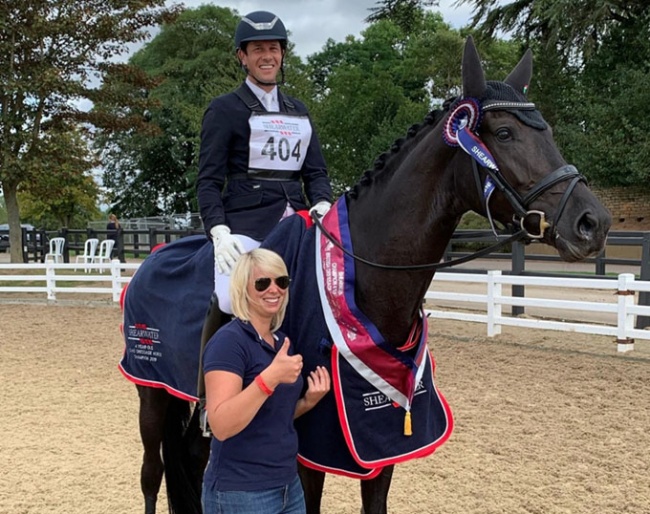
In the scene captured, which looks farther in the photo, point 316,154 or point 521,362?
point 521,362

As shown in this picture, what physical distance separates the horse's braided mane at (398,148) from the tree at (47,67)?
1379cm

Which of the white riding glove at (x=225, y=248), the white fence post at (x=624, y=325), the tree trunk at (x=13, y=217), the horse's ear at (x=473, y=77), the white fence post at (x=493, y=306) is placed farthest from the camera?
the tree trunk at (x=13, y=217)

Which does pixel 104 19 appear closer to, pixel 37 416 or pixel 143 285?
pixel 37 416

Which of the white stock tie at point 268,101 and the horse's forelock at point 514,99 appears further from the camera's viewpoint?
the white stock tie at point 268,101

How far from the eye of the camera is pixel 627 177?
18.2 meters

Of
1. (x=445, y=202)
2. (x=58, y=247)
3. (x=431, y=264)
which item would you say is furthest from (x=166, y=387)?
(x=58, y=247)

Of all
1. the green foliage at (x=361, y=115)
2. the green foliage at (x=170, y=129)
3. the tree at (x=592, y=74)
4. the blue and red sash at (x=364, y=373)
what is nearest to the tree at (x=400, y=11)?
the tree at (x=592, y=74)

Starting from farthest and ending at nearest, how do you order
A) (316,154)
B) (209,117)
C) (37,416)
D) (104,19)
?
(104,19) < (37,416) < (316,154) < (209,117)

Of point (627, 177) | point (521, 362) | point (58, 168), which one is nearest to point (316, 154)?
point (521, 362)

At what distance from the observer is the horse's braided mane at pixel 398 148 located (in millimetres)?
2472

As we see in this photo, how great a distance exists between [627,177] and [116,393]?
54.5ft

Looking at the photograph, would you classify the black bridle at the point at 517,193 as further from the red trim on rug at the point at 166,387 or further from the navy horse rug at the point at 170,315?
the red trim on rug at the point at 166,387

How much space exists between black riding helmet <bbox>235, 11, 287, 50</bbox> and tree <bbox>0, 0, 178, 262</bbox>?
Result: 43.2ft

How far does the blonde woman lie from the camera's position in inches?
77.3
